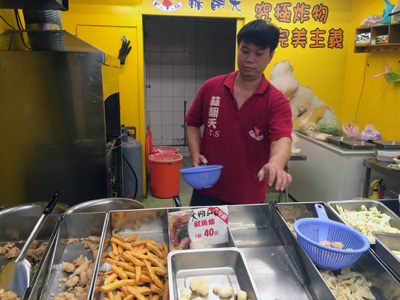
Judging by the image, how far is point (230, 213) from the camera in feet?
5.46

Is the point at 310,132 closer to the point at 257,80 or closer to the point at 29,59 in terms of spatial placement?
the point at 257,80

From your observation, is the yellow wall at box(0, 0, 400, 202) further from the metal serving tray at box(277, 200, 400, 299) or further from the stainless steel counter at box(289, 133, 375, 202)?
the metal serving tray at box(277, 200, 400, 299)

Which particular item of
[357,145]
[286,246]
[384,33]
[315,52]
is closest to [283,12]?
[315,52]

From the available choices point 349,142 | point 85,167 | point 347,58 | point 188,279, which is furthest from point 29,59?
point 347,58

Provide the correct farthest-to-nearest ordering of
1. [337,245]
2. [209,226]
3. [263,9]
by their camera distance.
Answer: [263,9] < [209,226] < [337,245]

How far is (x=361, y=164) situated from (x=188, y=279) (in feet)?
9.92

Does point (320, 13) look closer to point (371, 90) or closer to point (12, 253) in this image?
→ point (371, 90)

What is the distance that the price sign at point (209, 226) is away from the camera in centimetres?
137

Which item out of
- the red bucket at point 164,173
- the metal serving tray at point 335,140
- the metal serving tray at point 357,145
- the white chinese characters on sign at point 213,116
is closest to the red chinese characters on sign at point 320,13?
the metal serving tray at point 335,140

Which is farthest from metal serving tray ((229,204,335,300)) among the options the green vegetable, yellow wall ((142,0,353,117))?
yellow wall ((142,0,353,117))

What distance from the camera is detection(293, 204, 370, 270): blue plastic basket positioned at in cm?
120

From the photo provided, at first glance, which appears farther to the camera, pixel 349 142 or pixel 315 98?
pixel 315 98

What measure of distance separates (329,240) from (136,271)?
2.88 ft

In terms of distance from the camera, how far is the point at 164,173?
14.8 feet
